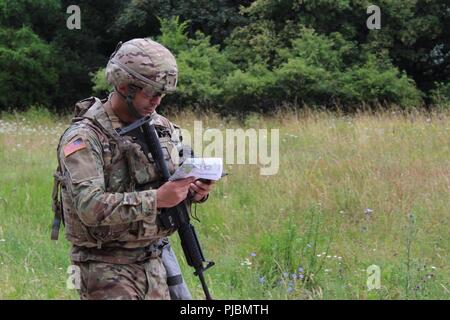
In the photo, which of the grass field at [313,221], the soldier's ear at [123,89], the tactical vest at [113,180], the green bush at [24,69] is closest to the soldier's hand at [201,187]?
the tactical vest at [113,180]

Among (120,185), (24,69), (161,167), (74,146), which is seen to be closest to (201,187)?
(161,167)

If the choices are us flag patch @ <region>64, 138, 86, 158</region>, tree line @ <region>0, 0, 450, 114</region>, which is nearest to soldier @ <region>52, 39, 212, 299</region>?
us flag patch @ <region>64, 138, 86, 158</region>

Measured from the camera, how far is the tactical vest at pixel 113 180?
2697 millimetres

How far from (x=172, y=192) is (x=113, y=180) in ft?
0.92

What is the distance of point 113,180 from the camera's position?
2.74 meters

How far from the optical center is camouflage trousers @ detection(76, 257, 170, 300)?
106 inches

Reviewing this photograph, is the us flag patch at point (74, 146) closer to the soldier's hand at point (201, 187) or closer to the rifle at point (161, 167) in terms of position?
the rifle at point (161, 167)

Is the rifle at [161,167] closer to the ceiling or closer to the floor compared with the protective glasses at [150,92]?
closer to the floor

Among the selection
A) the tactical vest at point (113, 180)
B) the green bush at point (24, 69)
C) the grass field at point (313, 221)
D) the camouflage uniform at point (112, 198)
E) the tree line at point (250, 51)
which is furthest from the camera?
the green bush at point (24, 69)

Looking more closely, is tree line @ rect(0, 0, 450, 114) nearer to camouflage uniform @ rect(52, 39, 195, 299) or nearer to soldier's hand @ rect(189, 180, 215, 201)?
soldier's hand @ rect(189, 180, 215, 201)

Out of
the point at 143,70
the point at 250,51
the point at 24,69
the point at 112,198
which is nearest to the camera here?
the point at 112,198

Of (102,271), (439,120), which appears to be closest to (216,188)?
(439,120)

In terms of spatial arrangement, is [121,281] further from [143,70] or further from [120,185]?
[143,70]
